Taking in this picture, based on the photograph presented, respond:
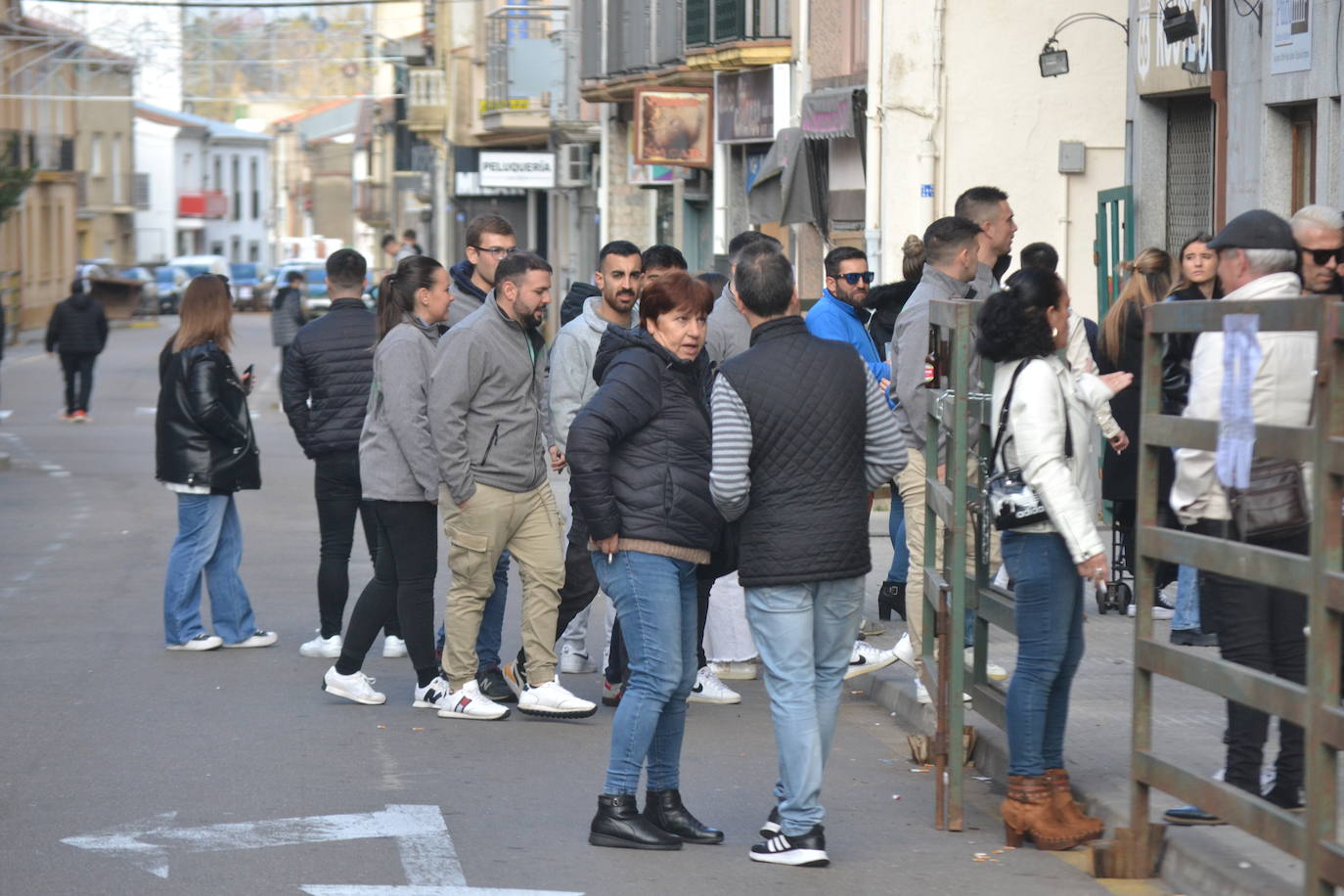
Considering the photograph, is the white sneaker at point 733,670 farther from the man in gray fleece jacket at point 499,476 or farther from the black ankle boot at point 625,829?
the black ankle boot at point 625,829

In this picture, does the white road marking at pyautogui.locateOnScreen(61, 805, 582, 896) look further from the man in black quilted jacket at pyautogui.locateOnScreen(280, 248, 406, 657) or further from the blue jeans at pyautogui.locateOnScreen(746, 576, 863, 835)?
the man in black quilted jacket at pyautogui.locateOnScreen(280, 248, 406, 657)

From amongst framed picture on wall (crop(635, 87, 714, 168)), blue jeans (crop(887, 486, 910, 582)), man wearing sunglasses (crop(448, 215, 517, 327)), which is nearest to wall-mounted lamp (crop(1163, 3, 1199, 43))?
blue jeans (crop(887, 486, 910, 582))

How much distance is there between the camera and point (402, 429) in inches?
327

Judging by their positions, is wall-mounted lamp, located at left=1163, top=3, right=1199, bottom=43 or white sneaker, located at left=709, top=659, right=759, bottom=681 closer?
white sneaker, located at left=709, top=659, right=759, bottom=681

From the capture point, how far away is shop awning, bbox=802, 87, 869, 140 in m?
20.0

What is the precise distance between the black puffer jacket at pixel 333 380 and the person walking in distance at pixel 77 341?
1670cm

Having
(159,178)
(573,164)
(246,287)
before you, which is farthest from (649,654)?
(159,178)

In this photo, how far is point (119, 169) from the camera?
79938 millimetres

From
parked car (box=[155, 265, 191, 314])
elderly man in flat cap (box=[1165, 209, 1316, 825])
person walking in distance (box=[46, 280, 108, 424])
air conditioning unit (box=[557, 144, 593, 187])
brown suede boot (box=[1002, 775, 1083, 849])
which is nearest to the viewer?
elderly man in flat cap (box=[1165, 209, 1316, 825])

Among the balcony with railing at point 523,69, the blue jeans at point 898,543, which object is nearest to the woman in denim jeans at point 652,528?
the blue jeans at point 898,543

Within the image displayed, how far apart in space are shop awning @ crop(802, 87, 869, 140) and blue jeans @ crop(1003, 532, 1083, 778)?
13.8m

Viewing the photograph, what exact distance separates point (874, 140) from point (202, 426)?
1048 centimetres

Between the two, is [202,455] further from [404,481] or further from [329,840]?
[329,840]

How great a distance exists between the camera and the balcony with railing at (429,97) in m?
50.8
